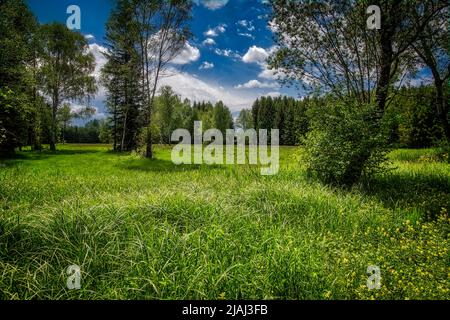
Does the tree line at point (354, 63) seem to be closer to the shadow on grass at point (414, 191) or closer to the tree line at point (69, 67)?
the shadow on grass at point (414, 191)

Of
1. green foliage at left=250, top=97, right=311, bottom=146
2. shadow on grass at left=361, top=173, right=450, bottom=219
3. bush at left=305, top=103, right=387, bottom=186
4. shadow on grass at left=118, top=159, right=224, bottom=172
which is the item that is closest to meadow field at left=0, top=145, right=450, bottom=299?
shadow on grass at left=361, top=173, right=450, bottom=219

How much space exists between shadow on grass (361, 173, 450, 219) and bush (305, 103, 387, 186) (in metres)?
0.78

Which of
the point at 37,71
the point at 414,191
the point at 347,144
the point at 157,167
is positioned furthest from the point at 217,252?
the point at 37,71

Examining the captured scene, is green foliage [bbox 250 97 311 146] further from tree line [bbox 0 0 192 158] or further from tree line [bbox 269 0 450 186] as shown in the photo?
tree line [bbox 269 0 450 186]

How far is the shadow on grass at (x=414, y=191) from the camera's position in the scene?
25.1 ft

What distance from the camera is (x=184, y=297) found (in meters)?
3.45

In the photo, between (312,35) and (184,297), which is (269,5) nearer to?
(312,35)

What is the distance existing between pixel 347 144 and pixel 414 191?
103 inches

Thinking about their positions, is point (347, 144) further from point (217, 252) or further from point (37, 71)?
point (37, 71)

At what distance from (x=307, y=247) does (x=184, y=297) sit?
7.52 ft

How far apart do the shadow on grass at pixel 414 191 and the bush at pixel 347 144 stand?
0.78 m

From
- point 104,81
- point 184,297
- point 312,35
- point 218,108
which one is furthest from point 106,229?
point 218,108

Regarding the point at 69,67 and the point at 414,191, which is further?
the point at 69,67

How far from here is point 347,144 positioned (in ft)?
31.0
